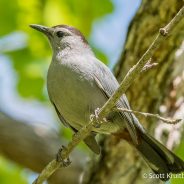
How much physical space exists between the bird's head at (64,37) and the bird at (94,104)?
36 centimetres

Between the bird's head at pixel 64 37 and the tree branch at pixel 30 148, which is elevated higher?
the bird's head at pixel 64 37

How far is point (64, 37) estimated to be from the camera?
6.02 metres

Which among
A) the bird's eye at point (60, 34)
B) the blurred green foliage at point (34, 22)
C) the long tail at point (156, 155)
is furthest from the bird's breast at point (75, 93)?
the blurred green foliage at point (34, 22)

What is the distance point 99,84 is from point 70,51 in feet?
2.15

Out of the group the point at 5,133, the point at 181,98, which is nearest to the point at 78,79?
the point at 181,98

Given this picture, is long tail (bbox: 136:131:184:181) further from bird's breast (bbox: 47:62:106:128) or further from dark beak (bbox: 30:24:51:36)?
dark beak (bbox: 30:24:51:36)

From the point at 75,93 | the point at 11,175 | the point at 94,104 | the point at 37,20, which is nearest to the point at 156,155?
the point at 94,104

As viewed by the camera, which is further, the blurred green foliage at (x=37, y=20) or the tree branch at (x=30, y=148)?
the blurred green foliage at (x=37, y=20)

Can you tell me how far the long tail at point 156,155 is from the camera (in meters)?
5.36

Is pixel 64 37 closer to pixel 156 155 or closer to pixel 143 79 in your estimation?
pixel 143 79

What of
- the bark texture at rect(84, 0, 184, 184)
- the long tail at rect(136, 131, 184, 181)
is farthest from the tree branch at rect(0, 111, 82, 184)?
the long tail at rect(136, 131, 184, 181)

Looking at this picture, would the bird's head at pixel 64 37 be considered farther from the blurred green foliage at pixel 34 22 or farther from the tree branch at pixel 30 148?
the tree branch at pixel 30 148

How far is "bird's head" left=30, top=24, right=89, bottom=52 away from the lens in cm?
595

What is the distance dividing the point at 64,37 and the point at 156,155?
1508 millimetres
